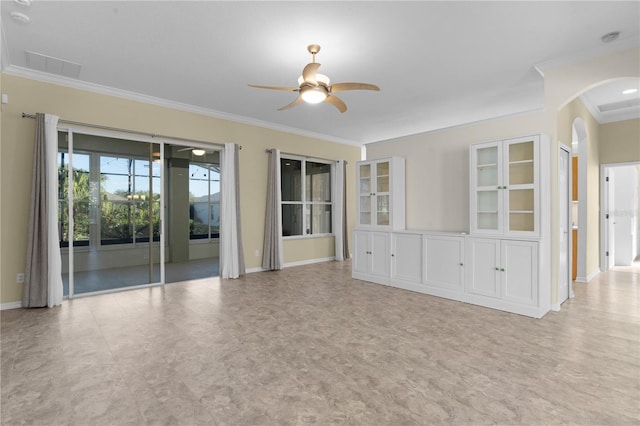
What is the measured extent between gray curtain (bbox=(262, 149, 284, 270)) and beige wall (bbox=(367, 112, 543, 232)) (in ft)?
7.45

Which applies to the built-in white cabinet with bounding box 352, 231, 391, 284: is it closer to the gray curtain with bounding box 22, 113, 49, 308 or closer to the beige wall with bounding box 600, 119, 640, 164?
the gray curtain with bounding box 22, 113, 49, 308

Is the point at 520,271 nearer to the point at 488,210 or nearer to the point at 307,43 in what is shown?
the point at 488,210

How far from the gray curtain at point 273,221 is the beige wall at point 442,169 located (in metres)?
2.27

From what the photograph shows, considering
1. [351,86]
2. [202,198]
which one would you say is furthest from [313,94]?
[202,198]

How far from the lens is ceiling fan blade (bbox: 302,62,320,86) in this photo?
10.0ft

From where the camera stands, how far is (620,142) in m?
5.87

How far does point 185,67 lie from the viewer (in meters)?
3.93

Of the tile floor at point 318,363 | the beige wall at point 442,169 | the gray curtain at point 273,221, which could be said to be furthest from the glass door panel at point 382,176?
the gray curtain at point 273,221

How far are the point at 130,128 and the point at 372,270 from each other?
433 cm

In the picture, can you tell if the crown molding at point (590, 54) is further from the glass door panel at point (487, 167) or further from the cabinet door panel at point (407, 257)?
the cabinet door panel at point (407, 257)

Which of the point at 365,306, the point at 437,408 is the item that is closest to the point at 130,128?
the point at 365,306

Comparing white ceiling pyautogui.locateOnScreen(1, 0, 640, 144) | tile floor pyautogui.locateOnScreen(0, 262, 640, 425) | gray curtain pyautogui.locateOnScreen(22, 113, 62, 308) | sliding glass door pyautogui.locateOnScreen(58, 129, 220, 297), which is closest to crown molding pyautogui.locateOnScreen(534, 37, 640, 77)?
white ceiling pyautogui.locateOnScreen(1, 0, 640, 144)

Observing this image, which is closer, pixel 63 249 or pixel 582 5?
pixel 582 5

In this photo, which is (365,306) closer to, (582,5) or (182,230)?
(582,5)
